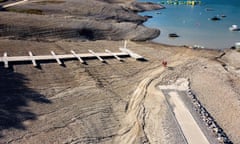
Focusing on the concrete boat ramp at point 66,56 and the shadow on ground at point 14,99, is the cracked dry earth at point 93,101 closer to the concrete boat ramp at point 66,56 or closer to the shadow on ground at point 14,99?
the shadow on ground at point 14,99

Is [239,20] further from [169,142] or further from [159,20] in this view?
[169,142]

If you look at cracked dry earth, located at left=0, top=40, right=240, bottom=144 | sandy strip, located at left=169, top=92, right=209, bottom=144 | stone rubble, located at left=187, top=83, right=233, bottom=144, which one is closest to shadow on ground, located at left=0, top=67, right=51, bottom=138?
cracked dry earth, located at left=0, top=40, right=240, bottom=144

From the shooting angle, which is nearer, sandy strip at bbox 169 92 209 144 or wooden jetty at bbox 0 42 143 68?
sandy strip at bbox 169 92 209 144

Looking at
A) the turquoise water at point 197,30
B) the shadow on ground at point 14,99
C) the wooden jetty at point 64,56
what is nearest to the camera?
the shadow on ground at point 14,99

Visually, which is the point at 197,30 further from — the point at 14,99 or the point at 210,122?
the point at 14,99

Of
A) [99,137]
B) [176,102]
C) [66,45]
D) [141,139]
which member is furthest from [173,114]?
[66,45]

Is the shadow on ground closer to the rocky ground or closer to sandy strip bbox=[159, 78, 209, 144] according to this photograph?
the rocky ground

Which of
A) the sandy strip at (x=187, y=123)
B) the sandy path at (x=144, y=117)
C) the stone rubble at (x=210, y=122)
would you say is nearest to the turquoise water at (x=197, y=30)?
the sandy path at (x=144, y=117)

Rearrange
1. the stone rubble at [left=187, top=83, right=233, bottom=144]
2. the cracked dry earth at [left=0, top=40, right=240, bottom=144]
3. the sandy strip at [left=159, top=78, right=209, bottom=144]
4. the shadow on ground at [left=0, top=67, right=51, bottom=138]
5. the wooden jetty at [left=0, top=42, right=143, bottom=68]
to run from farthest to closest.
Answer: the wooden jetty at [left=0, top=42, right=143, bottom=68] → the stone rubble at [left=187, top=83, right=233, bottom=144] → the sandy strip at [left=159, top=78, right=209, bottom=144] → the shadow on ground at [left=0, top=67, right=51, bottom=138] → the cracked dry earth at [left=0, top=40, right=240, bottom=144]
